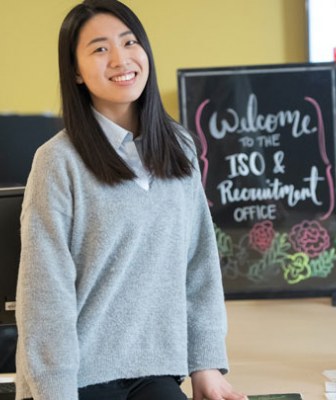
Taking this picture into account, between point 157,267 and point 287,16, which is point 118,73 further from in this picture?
point 287,16

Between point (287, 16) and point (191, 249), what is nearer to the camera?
point (191, 249)

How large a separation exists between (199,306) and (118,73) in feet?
1.54

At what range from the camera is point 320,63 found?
7.91ft

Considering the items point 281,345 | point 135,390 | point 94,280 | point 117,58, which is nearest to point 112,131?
point 117,58

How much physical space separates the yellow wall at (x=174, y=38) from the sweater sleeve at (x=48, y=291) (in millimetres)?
1410

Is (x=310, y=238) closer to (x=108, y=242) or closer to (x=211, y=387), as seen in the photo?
(x=211, y=387)

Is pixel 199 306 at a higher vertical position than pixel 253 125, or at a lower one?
lower

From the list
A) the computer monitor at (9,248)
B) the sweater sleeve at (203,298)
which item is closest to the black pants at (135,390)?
the sweater sleeve at (203,298)

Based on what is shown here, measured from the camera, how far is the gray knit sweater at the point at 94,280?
1.26m

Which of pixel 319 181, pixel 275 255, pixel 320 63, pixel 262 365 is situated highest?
pixel 320 63

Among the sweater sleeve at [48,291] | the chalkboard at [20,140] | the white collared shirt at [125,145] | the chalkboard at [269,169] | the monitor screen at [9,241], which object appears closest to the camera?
the sweater sleeve at [48,291]

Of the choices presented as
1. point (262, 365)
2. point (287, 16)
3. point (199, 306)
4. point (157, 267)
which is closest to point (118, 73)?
point (157, 267)

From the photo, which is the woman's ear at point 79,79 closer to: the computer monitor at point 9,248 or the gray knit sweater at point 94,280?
the gray knit sweater at point 94,280

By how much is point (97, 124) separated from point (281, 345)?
42.7 inches
